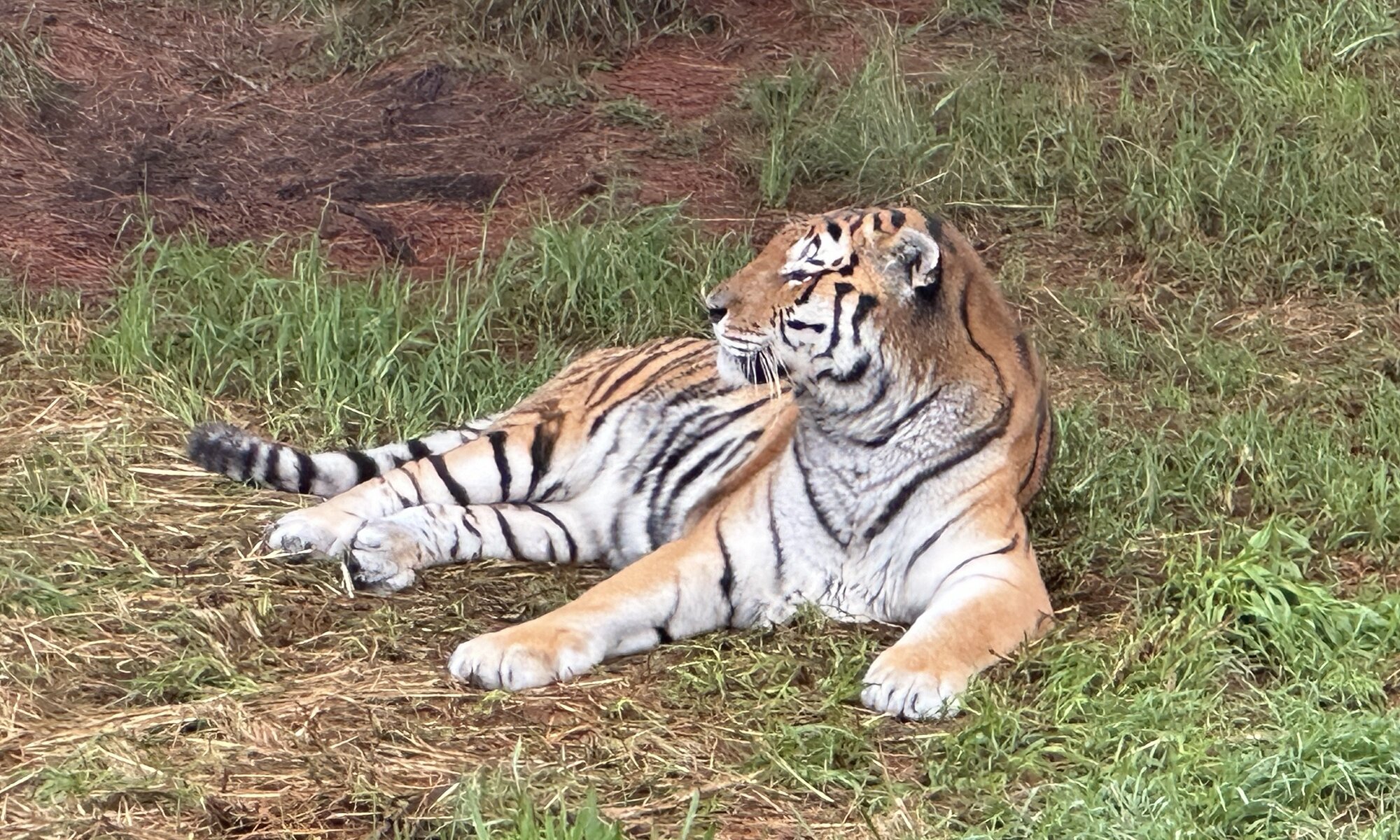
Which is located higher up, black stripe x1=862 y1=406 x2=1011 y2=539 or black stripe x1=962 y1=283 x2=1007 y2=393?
black stripe x1=962 y1=283 x2=1007 y2=393

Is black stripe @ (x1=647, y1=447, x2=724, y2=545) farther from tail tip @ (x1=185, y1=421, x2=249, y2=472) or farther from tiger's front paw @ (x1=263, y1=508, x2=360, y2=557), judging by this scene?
tail tip @ (x1=185, y1=421, x2=249, y2=472)

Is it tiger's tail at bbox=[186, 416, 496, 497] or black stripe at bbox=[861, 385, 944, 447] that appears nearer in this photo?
black stripe at bbox=[861, 385, 944, 447]

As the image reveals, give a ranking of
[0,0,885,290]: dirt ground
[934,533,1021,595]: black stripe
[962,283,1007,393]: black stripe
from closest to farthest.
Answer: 1. [934,533,1021,595]: black stripe
2. [962,283,1007,393]: black stripe
3. [0,0,885,290]: dirt ground

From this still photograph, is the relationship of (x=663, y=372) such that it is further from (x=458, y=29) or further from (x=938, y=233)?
(x=458, y=29)

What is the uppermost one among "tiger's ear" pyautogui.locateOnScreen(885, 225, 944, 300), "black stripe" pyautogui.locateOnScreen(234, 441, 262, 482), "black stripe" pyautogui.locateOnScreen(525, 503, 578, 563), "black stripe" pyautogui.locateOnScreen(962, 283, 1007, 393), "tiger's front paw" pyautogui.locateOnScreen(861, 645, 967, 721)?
"tiger's ear" pyautogui.locateOnScreen(885, 225, 944, 300)

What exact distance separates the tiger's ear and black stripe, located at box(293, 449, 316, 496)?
1606 millimetres

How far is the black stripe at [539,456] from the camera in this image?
4.47 metres

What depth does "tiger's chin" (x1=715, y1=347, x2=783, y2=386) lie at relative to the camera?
3787mm

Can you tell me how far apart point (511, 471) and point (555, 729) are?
124 cm

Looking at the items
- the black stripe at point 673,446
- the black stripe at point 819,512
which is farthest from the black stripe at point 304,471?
the black stripe at point 819,512

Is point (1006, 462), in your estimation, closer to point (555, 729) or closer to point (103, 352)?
point (555, 729)

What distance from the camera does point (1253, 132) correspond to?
244 inches

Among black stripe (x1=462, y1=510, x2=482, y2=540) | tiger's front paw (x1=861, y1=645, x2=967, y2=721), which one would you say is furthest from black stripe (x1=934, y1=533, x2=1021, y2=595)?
black stripe (x1=462, y1=510, x2=482, y2=540)

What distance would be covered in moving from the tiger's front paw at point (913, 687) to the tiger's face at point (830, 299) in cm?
66
